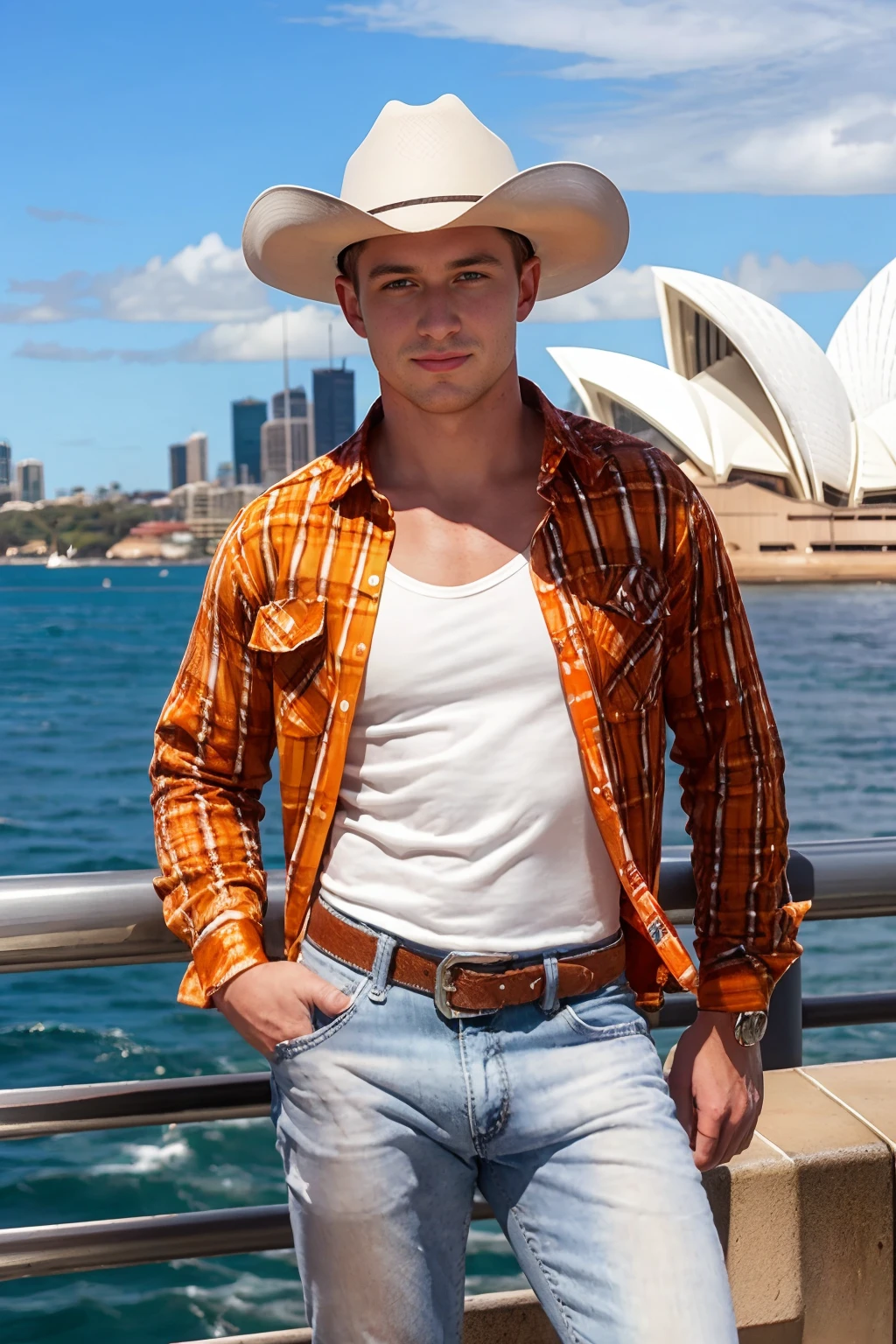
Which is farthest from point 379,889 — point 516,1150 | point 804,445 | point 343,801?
point 804,445

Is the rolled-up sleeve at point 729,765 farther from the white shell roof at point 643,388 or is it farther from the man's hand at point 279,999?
the white shell roof at point 643,388

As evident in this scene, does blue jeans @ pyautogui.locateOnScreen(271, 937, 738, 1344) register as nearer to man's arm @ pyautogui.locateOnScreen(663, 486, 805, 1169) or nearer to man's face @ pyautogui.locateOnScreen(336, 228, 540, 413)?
man's arm @ pyautogui.locateOnScreen(663, 486, 805, 1169)

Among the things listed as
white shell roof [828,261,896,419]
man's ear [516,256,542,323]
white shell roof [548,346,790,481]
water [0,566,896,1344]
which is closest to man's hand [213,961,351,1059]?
man's ear [516,256,542,323]

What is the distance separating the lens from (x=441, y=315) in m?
1.29

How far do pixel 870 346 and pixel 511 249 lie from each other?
147ft

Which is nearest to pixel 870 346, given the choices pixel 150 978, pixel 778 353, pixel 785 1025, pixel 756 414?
pixel 756 414

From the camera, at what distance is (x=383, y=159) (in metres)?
1.33

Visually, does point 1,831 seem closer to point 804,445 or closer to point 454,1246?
point 454,1246

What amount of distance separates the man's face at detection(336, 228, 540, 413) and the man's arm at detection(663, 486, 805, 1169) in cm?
22

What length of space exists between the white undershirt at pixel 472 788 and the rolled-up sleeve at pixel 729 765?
0.12m

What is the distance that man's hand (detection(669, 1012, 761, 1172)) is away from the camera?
50.6 inches

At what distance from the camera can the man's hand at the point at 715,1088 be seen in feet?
4.22

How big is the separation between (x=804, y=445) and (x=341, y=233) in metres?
37.3

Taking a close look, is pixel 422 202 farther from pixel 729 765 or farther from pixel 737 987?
pixel 737 987
